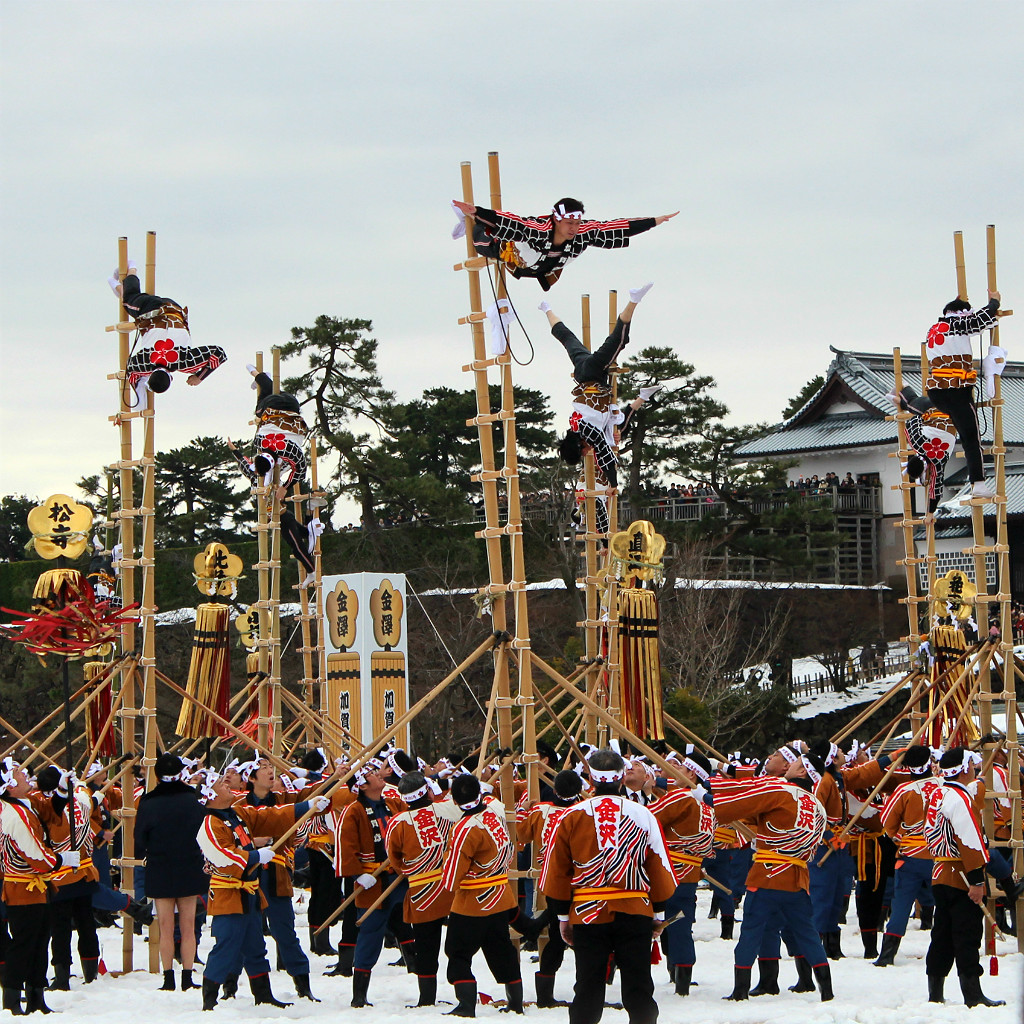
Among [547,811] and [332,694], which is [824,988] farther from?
[332,694]

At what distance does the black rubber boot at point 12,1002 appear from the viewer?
7691 mm

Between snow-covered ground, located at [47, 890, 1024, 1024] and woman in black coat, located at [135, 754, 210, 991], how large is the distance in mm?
312

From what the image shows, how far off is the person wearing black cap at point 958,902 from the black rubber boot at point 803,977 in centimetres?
67

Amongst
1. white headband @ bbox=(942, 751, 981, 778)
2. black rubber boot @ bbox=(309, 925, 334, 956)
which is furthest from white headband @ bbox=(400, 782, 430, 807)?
white headband @ bbox=(942, 751, 981, 778)

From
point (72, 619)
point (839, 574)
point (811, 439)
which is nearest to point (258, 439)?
point (72, 619)

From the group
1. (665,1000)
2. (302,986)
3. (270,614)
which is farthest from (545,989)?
(270,614)

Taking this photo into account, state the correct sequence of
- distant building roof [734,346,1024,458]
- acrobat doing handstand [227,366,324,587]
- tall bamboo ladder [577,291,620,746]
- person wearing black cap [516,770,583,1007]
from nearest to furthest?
person wearing black cap [516,770,583,1007] < tall bamboo ladder [577,291,620,746] < acrobat doing handstand [227,366,324,587] < distant building roof [734,346,1024,458]

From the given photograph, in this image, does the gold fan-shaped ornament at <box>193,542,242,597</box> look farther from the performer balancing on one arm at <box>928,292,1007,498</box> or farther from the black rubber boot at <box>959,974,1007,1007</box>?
the black rubber boot at <box>959,974,1007,1007</box>

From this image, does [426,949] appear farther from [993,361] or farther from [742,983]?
[993,361]

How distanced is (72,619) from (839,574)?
18.9 m

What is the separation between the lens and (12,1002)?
7723 mm

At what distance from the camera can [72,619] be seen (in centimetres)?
1001

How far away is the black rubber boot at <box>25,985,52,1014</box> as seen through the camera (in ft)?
25.4

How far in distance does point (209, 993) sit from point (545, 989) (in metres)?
1.83
